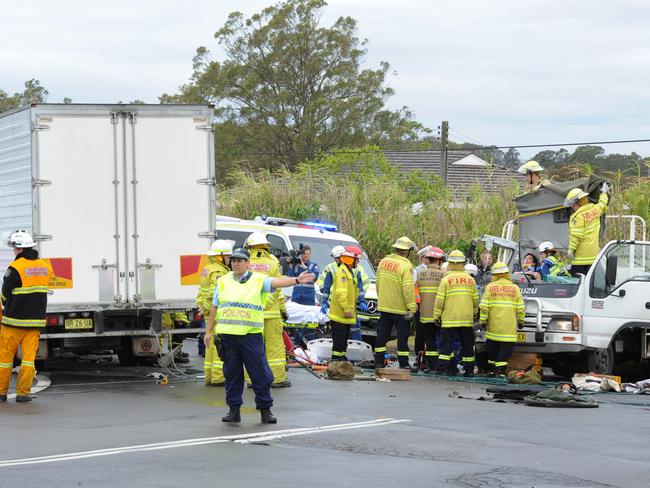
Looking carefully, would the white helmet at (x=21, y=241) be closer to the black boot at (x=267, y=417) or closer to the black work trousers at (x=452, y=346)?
the black boot at (x=267, y=417)

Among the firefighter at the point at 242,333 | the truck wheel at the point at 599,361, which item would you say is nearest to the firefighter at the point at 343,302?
the truck wheel at the point at 599,361

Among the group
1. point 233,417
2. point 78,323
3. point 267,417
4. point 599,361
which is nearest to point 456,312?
point 599,361

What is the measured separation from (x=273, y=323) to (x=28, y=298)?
299 centimetres

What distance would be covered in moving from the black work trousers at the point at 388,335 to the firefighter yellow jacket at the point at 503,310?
1414 millimetres

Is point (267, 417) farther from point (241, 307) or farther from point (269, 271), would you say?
point (269, 271)

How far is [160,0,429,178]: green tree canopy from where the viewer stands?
190ft

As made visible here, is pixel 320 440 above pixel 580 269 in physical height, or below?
below

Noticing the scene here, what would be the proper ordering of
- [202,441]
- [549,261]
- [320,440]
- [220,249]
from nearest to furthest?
[202,441]
[320,440]
[220,249]
[549,261]

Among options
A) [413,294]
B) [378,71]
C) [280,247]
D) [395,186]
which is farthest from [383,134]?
[413,294]

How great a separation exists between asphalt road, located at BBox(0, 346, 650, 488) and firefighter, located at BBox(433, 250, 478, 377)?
58.9 inches

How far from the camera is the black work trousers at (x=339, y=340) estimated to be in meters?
16.2

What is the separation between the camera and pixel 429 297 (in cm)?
1683

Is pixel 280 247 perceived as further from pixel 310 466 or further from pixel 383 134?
pixel 383 134

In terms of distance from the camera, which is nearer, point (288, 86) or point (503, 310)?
point (503, 310)
